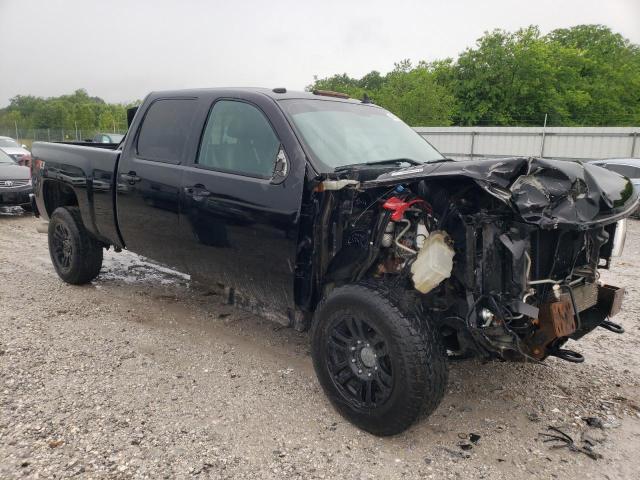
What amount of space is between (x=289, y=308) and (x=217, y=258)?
2.41ft

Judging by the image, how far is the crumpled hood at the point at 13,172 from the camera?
10.4m

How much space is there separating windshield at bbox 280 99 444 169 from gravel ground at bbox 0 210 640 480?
1.61 meters

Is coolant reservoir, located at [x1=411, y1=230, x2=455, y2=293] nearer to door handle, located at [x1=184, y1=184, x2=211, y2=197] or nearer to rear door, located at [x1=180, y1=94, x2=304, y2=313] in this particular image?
rear door, located at [x1=180, y1=94, x2=304, y2=313]

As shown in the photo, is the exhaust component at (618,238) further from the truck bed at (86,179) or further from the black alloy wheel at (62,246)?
the black alloy wheel at (62,246)

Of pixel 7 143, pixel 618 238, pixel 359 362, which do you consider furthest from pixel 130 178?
pixel 7 143

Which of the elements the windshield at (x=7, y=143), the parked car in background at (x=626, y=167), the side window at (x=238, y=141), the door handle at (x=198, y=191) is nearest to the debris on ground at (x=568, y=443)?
the side window at (x=238, y=141)

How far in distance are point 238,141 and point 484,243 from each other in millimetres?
1951

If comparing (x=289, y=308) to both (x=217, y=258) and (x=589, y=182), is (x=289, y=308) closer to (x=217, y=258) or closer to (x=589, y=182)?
(x=217, y=258)

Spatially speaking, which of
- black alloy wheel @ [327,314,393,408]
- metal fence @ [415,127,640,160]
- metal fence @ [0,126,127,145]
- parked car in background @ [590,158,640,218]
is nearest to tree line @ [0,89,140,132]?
metal fence @ [0,126,127,145]

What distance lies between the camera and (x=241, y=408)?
3.25 metres

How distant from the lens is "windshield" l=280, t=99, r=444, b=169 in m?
3.42

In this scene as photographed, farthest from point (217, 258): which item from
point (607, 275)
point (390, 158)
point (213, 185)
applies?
point (607, 275)

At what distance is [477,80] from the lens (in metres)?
36.1

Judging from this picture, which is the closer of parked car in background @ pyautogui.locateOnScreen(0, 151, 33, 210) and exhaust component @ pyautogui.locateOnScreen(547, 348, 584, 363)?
exhaust component @ pyautogui.locateOnScreen(547, 348, 584, 363)
